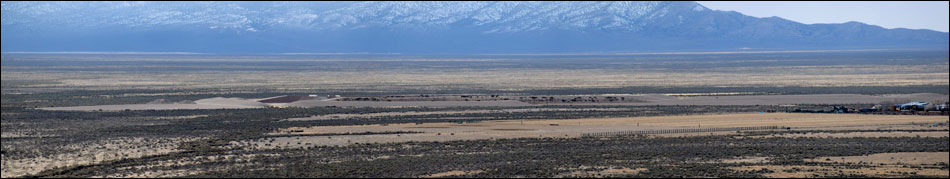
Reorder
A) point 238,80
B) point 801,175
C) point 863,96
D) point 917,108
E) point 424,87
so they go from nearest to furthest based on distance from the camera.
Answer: point 801,175 → point 917,108 → point 863,96 → point 424,87 → point 238,80

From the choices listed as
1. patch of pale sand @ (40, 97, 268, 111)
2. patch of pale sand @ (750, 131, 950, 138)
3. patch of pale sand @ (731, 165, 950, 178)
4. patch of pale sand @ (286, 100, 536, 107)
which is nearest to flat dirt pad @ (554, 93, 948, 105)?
patch of pale sand @ (286, 100, 536, 107)

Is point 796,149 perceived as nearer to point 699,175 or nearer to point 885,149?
point 885,149

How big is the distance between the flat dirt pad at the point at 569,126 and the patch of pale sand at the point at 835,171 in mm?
13681

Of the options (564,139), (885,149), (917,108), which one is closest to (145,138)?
(564,139)

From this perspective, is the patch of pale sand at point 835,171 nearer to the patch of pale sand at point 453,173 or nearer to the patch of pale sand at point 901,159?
the patch of pale sand at point 901,159

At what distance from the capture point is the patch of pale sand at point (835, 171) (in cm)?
3606

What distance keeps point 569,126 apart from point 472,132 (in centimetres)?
607

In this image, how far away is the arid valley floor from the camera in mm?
38312

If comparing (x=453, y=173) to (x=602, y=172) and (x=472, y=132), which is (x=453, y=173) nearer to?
(x=602, y=172)

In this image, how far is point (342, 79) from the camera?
386ft

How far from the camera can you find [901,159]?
1581 inches

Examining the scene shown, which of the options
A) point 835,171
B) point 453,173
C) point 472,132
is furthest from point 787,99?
point 453,173

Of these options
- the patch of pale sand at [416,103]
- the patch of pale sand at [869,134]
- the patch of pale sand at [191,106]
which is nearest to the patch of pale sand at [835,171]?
the patch of pale sand at [869,134]

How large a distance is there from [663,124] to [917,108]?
1734 cm
